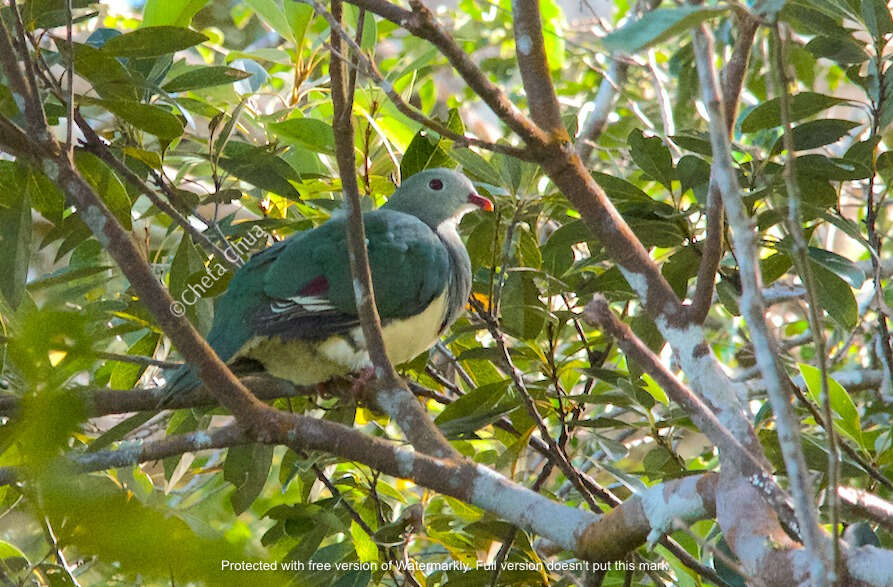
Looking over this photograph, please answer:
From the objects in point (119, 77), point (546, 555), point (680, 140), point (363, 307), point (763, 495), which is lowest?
point (546, 555)

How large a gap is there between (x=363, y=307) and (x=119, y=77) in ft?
2.44

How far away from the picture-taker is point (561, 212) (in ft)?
9.04

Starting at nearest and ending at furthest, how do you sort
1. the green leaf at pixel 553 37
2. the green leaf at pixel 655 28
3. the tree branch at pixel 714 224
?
the green leaf at pixel 655 28
the tree branch at pixel 714 224
the green leaf at pixel 553 37

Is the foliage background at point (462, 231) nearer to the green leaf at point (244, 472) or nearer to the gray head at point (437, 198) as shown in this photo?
the green leaf at point (244, 472)

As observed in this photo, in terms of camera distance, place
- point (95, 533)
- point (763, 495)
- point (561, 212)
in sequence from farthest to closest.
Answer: point (561, 212), point (763, 495), point (95, 533)

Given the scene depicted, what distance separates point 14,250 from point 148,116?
0.41 meters

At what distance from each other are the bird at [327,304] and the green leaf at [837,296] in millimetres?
931

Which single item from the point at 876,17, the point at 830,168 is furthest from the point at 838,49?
the point at 830,168

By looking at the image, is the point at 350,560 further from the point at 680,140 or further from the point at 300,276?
the point at 680,140

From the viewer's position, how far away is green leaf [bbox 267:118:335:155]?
8.38 ft

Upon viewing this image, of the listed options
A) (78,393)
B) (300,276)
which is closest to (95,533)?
(78,393)

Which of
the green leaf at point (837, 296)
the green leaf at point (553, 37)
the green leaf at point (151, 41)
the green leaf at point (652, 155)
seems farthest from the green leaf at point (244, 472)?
the green leaf at point (553, 37)

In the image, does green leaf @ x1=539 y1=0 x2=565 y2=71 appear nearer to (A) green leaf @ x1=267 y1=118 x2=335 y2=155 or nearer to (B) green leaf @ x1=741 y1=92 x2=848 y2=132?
(A) green leaf @ x1=267 y1=118 x2=335 y2=155

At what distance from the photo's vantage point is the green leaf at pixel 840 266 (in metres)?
2.25
